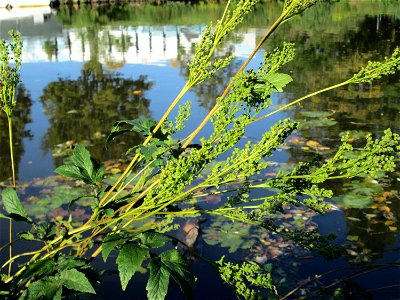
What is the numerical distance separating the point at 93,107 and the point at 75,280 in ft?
30.5

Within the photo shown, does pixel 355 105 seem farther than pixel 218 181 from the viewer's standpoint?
Yes

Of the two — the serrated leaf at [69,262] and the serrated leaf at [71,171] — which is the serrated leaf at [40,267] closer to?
the serrated leaf at [69,262]

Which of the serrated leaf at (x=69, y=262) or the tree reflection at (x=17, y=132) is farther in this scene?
the tree reflection at (x=17, y=132)

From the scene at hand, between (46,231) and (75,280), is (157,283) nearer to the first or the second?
(75,280)

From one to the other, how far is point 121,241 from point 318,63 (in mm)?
14567

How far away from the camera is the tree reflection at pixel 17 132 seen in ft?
22.7

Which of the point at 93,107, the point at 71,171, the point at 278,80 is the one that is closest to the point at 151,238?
the point at 71,171

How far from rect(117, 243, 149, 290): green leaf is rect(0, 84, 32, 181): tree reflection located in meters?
5.68

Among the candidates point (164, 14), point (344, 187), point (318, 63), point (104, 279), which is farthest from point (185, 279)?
point (164, 14)

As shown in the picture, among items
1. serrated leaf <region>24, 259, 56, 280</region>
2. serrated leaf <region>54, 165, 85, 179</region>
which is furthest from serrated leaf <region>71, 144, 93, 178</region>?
serrated leaf <region>24, 259, 56, 280</region>

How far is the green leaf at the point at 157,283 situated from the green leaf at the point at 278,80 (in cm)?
71

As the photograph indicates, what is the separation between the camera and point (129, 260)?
4.27 ft

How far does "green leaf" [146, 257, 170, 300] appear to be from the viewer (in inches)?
52.3

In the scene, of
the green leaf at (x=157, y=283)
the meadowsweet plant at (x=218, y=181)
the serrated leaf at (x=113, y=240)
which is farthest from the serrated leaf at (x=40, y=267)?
the green leaf at (x=157, y=283)
